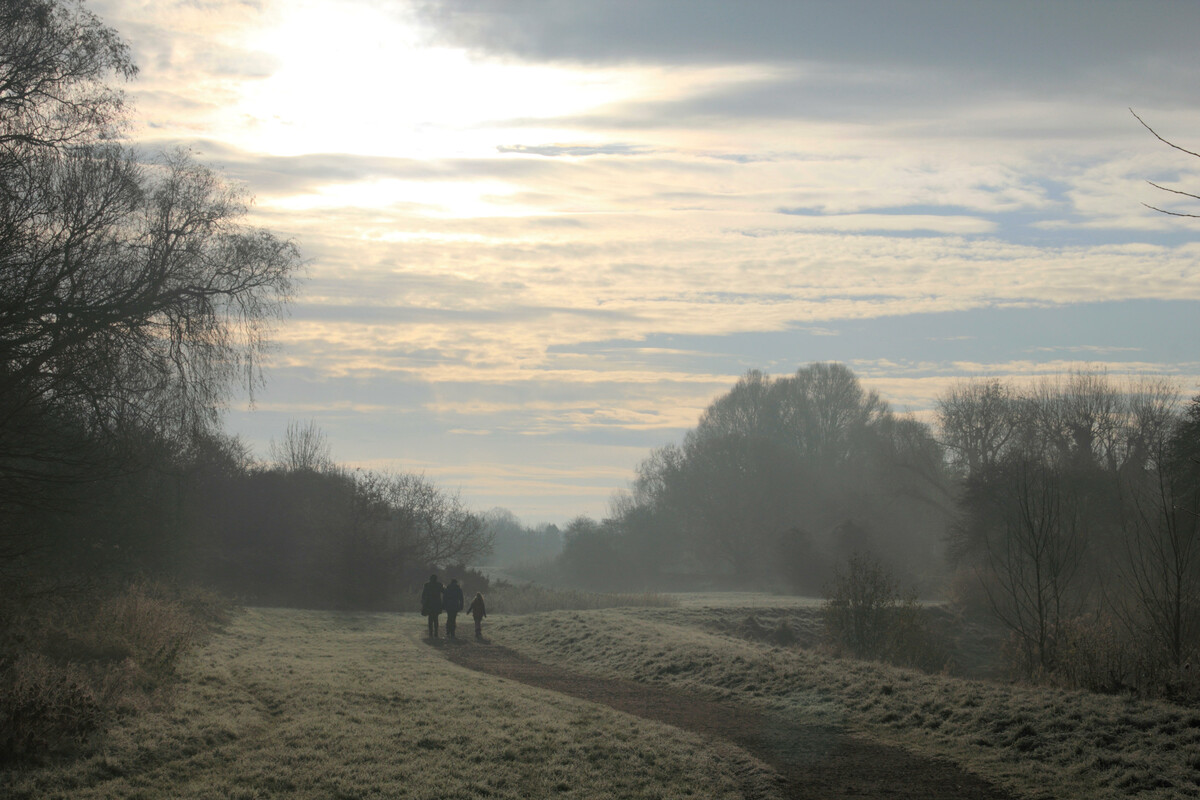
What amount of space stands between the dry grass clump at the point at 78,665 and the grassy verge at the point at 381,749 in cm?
41

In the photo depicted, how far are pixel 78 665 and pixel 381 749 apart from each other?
5217 mm

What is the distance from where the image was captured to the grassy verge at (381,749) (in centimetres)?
882

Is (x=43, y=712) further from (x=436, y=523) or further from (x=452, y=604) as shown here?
(x=436, y=523)

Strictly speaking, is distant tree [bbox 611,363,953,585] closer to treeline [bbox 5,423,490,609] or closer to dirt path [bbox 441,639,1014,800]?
treeline [bbox 5,423,490,609]

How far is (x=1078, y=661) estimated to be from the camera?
42.3 ft

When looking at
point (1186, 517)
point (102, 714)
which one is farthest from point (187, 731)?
point (1186, 517)

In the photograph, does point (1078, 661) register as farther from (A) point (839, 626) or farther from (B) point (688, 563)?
(B) point (688, 563)

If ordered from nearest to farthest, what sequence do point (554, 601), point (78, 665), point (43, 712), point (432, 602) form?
point (43, 712) < point (78, 665) < point (432, 602) < point (554, 601)

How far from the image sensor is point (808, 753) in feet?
33.2

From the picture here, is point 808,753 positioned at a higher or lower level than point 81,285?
lower

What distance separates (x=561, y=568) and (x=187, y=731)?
220ft

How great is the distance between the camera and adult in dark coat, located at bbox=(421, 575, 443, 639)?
81.2ft

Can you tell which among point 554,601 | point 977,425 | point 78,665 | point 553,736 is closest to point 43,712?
point 78,665

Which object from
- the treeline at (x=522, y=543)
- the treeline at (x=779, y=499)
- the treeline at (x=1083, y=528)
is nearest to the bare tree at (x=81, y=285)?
the treeline at (x=1083, y=528)
